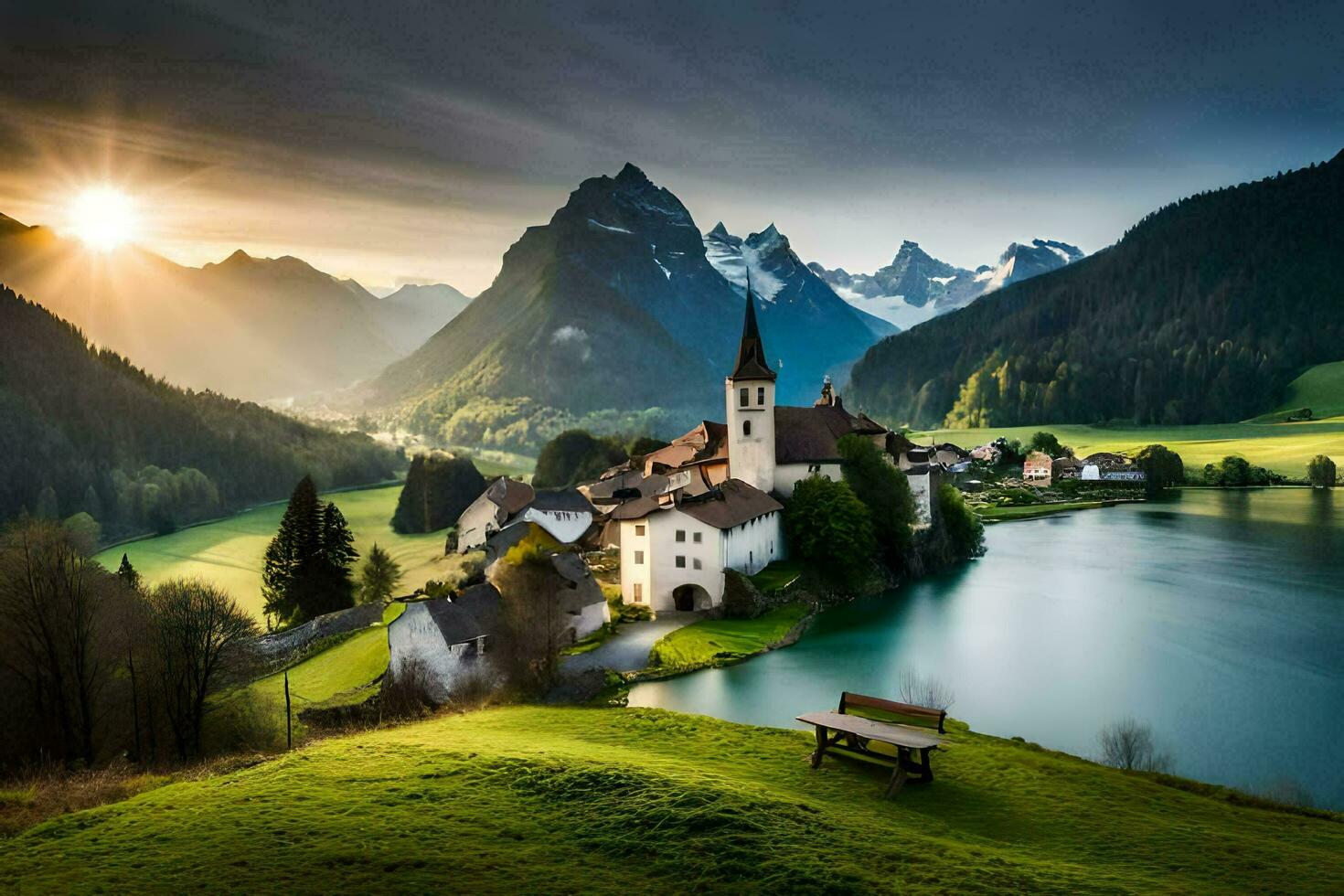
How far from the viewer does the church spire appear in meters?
47.2

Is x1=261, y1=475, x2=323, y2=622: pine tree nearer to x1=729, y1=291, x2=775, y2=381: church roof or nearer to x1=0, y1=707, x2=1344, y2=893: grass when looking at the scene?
x1=729, y1=291, x2=775, y2=381: church roof

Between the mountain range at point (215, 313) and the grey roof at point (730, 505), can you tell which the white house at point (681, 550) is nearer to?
the grey roof at point (730, 505)

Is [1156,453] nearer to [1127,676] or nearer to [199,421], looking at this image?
[1127,676]

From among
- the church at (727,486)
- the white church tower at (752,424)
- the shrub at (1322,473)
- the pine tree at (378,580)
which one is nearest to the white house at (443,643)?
the church at (727,486)

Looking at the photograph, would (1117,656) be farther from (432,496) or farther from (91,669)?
(432,496)

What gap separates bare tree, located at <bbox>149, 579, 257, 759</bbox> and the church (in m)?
19.9

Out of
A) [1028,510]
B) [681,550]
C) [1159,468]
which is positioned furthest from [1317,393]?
[681,550]

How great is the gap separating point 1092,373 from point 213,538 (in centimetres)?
15409

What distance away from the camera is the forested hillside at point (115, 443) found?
49.3 m

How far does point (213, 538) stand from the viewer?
5225 centimetres

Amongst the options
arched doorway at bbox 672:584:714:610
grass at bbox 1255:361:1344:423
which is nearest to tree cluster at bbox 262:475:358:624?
arched doorway at bbox 672:584:714:610

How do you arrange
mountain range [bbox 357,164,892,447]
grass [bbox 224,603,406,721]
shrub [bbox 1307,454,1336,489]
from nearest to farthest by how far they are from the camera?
grass [bbox 224,603,406,721] < shrub [bbox 1307,454,1336,489] < mountain range [bbox 357,164,892,447]

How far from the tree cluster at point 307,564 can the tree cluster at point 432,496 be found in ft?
69.9

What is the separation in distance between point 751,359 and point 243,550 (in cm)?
3381
